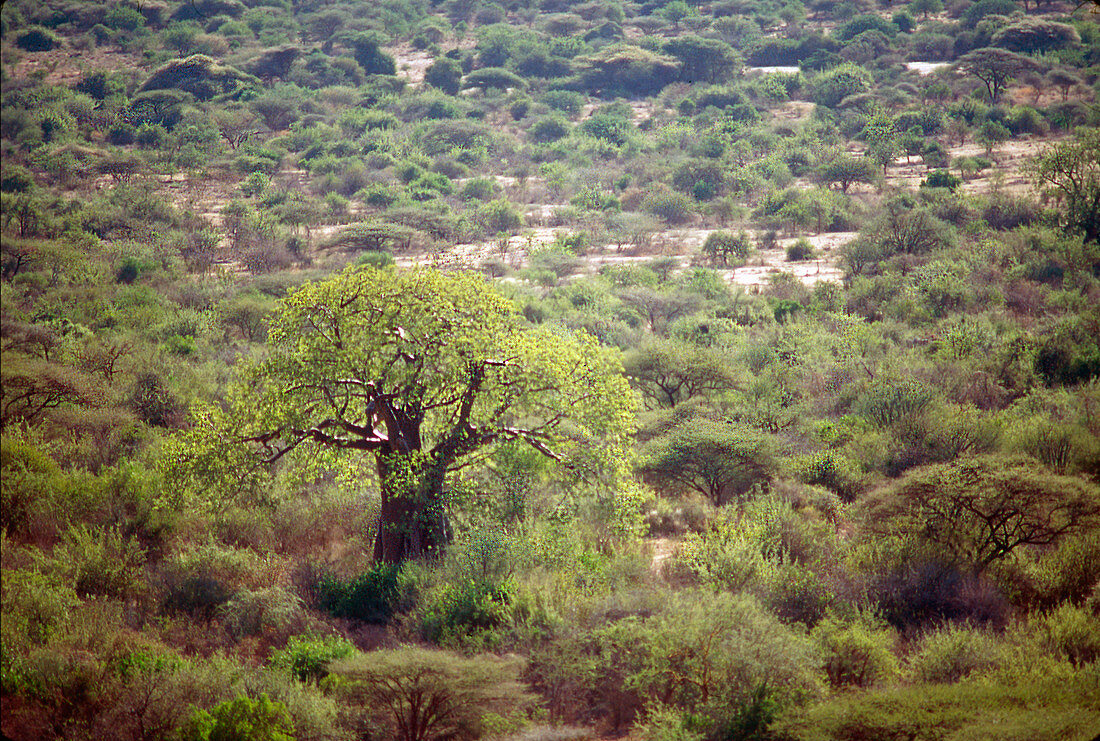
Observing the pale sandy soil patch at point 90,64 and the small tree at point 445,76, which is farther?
the small tree at point 445,76

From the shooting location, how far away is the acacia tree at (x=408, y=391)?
9.66 meters

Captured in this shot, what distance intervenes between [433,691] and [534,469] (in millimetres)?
4214

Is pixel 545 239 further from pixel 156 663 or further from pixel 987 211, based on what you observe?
pixel 156 663

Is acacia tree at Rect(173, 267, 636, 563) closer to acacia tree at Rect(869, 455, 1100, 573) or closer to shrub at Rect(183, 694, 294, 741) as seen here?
shrub at Rect(183, 694, 294, 741)

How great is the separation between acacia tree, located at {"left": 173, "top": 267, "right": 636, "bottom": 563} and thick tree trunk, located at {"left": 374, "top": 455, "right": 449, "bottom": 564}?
0.06ft

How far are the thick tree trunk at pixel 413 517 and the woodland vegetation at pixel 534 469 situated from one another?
5cm

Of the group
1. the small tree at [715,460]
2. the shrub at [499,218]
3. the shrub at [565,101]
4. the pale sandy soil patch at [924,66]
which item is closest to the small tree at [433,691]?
the small tree at [715,460]

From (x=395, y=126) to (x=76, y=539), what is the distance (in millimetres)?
44827

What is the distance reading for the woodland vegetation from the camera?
24.5 feet

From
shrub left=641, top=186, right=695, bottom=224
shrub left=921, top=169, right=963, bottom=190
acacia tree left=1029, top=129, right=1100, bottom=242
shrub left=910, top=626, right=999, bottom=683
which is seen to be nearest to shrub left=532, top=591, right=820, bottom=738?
shrub left=910, top=626, right=999, bottom=683

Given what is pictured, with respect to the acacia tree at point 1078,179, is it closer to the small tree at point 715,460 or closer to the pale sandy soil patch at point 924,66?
the small tree at point 715,460

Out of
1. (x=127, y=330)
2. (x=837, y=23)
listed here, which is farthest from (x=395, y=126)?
(x=837, y=23)

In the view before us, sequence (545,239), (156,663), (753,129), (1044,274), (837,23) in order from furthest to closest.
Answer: (837,23), (753,129), (545,239), (1044,274), (156,663)

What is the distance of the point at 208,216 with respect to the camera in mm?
34688
